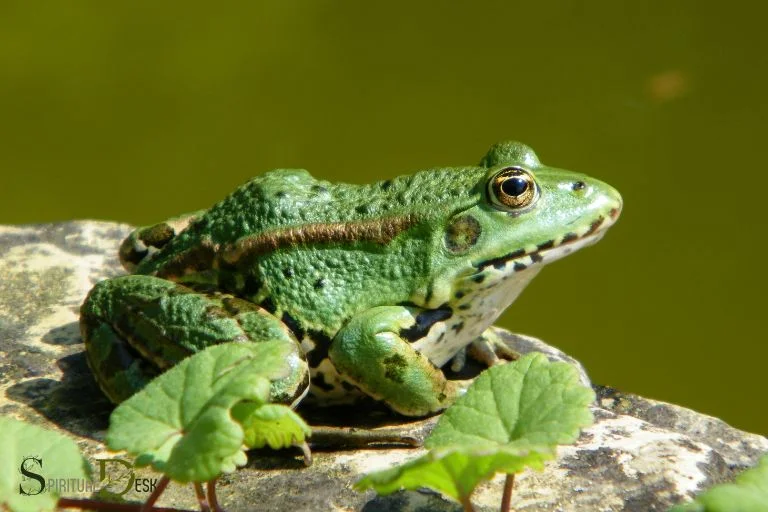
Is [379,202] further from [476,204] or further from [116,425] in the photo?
[116,425]

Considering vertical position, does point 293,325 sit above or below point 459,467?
above

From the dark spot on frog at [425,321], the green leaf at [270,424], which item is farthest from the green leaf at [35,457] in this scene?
the dark spot on frog at [425,321]

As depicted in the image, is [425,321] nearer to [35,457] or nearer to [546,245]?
[546,245]

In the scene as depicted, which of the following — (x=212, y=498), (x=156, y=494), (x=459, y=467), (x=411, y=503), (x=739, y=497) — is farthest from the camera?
(x=411, y=503)

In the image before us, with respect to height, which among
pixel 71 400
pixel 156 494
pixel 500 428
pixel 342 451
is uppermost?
pixel 71 400

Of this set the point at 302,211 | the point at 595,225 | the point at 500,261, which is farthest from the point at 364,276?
the point at 595,225

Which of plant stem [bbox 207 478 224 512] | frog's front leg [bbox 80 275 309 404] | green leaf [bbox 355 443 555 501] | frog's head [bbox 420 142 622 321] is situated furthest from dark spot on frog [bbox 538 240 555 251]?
plant stem [bbox 207 478 224 512]

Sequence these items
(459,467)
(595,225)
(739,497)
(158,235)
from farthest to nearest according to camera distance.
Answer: (158,235), (595,225), (459,467), (739,497)
